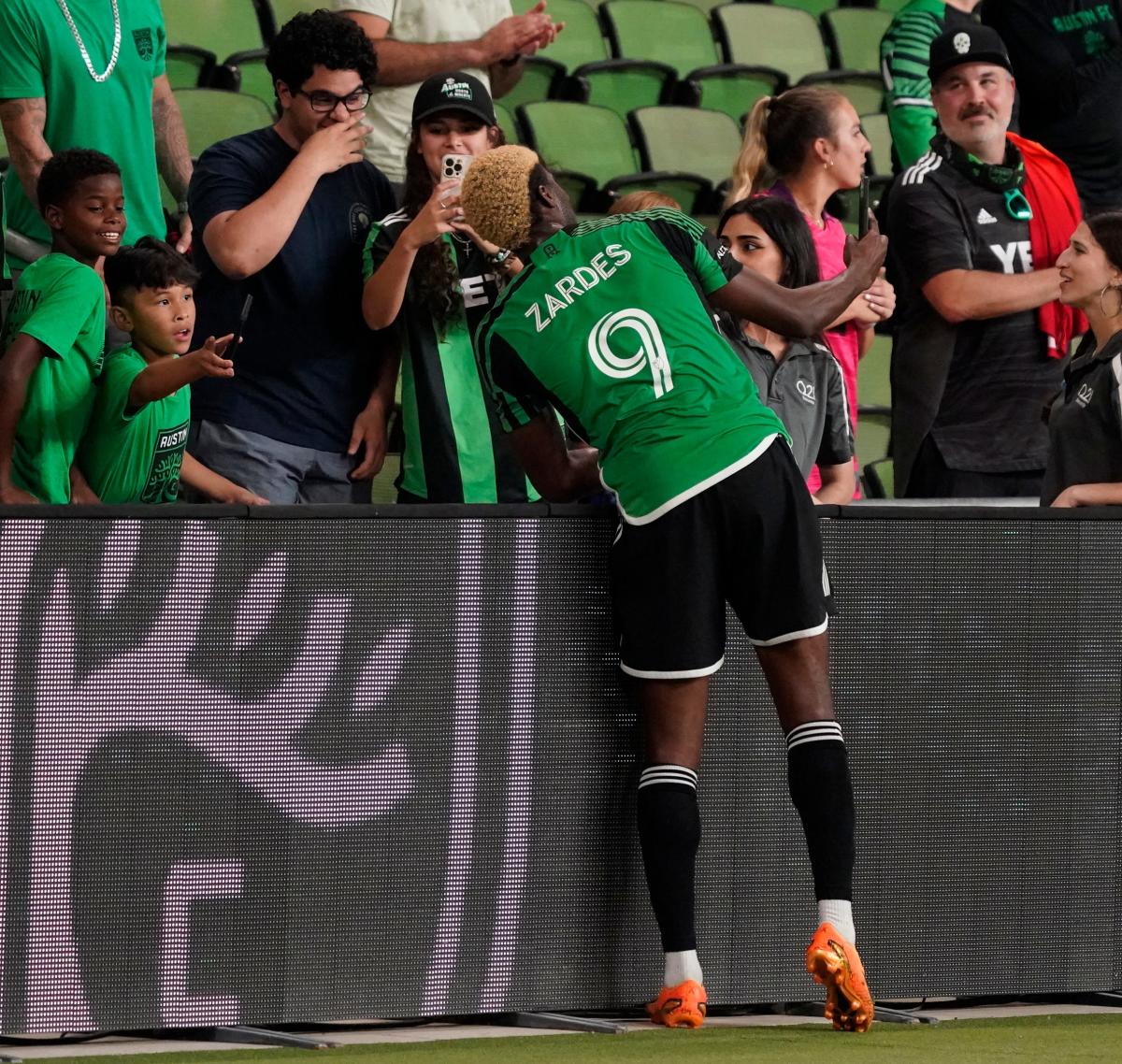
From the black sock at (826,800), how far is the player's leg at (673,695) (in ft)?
0.70

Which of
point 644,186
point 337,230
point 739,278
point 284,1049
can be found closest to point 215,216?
point 337,230

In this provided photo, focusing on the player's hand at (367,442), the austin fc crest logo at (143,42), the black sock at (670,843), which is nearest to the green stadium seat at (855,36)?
the austin fc crest logo at (143,42)

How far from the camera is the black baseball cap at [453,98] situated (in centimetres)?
510

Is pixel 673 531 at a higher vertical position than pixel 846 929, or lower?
higher

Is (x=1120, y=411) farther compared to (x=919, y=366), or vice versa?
(x=919, y=366)

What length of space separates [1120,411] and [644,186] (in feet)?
12.7

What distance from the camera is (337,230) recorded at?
5.20m

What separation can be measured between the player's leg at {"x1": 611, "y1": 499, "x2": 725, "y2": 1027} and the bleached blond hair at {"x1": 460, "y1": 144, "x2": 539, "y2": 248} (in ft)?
2.29

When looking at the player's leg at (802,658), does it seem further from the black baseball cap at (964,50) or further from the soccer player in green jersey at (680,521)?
the black baseball cap at (964,50)

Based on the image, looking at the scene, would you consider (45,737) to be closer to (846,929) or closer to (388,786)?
(388,786)

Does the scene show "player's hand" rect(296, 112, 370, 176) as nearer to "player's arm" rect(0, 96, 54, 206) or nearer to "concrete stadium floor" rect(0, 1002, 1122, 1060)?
"player's arm" rect(0, 96, 54, 206)

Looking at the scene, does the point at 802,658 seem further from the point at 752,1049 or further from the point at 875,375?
the point at 875,375

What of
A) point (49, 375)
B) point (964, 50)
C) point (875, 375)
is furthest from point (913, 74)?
point (49, 375)

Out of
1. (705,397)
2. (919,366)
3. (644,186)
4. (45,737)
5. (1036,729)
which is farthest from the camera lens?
(644,186)
